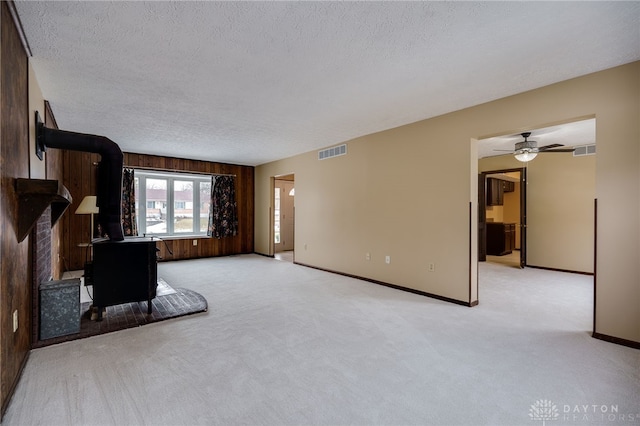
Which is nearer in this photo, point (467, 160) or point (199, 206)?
point (467, 160)

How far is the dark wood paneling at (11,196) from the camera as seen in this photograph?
174cm

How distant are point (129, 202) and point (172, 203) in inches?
37.2

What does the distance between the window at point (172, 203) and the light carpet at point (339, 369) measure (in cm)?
417

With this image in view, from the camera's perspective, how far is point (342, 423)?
1.64 meters

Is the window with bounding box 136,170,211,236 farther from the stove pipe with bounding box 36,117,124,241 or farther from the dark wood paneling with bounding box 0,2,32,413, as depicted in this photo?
the dark wood paneling with bounding box 0,2,32,413

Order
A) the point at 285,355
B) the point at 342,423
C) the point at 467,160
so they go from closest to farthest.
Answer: the point at 342,423
the point at 285,355
the point at 467,160

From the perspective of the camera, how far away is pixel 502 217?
9438 millimetres

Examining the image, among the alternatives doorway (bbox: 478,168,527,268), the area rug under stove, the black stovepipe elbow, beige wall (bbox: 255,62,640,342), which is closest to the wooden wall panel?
beige wall (bbox: 255,62,640,342)

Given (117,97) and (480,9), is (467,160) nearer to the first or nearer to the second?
(480,9)

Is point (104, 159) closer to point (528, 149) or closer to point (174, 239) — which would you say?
point (174, 239)

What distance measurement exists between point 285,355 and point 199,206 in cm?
584

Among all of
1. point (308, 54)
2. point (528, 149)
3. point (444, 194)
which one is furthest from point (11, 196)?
point (528, 149)

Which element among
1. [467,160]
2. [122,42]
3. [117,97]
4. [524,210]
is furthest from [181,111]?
[524,210]

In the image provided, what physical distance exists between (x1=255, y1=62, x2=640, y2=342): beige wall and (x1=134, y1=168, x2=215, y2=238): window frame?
7.70 feet
